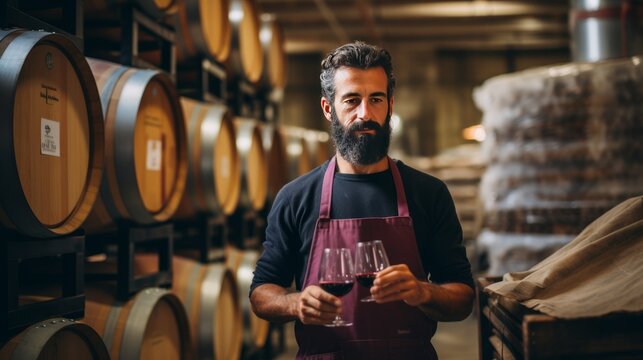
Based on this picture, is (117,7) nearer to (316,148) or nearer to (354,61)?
(354,61)

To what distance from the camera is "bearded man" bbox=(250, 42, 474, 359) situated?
2.26 metres

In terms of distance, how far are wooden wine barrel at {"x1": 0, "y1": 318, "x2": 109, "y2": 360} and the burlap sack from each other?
1493 millimetres

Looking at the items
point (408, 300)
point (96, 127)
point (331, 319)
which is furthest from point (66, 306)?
point (408, 300)

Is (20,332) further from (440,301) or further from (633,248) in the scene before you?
(633,248)

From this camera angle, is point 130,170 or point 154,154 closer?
point 130,170

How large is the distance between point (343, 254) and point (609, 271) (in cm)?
83

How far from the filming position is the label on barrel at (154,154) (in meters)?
3.22

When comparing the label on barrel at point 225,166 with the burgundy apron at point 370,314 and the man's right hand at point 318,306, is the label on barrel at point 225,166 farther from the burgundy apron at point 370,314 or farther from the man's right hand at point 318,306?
the man's right hand at point 318,306

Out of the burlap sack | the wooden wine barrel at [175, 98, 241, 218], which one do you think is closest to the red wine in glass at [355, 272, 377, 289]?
the burlap sack

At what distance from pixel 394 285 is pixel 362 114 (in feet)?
2.23

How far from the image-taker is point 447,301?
219cm

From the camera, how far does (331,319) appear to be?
→ 1978 mm

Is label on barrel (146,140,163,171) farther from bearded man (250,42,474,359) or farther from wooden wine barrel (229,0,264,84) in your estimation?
wooden wine barrel (229,0,264,84)

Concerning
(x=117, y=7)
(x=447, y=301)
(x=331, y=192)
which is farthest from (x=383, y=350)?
(x=117, y=7)
